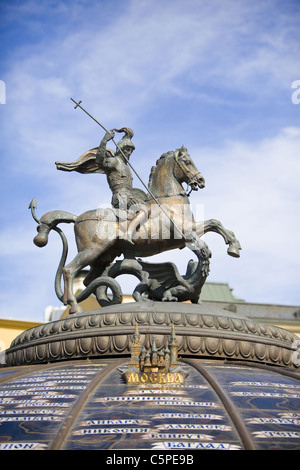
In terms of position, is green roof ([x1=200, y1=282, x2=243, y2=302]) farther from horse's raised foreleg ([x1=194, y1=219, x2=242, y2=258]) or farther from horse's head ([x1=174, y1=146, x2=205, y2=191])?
horse's head ([x1=174, y1=146, x2=205, y2=191])

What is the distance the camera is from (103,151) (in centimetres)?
999

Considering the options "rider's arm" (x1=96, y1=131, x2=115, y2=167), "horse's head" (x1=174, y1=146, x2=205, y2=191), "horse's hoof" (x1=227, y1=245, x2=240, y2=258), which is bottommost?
"horse's hoof" (x1=227, y1=245, x2=240, y2=258)

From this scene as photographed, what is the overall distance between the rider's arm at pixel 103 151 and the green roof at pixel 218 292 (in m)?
16.7

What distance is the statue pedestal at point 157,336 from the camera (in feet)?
24.1

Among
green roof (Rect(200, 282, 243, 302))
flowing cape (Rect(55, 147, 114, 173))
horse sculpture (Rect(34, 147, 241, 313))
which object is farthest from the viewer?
green roof (Rect(200, 282, 243, 302))

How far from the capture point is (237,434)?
482 cm

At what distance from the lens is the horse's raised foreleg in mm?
9742

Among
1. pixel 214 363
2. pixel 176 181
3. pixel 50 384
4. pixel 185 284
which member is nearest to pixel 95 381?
pixel 50 384

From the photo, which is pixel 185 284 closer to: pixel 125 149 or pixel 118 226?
pixel 118 226

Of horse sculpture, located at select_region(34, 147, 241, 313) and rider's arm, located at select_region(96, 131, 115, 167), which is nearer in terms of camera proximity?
horse sculpture, located at select_region(34, 147, 241, 313)

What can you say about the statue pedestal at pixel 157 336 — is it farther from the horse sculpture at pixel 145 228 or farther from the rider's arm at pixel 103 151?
the rider's arm at pixel 103 151

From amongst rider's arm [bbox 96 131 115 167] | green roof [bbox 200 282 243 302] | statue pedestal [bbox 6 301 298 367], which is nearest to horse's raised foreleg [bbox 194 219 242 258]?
rider's arm [bbox 96 131 115 167]

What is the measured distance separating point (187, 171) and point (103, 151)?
1182 millimetres

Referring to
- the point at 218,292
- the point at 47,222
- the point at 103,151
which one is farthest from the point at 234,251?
the point at 218,292
